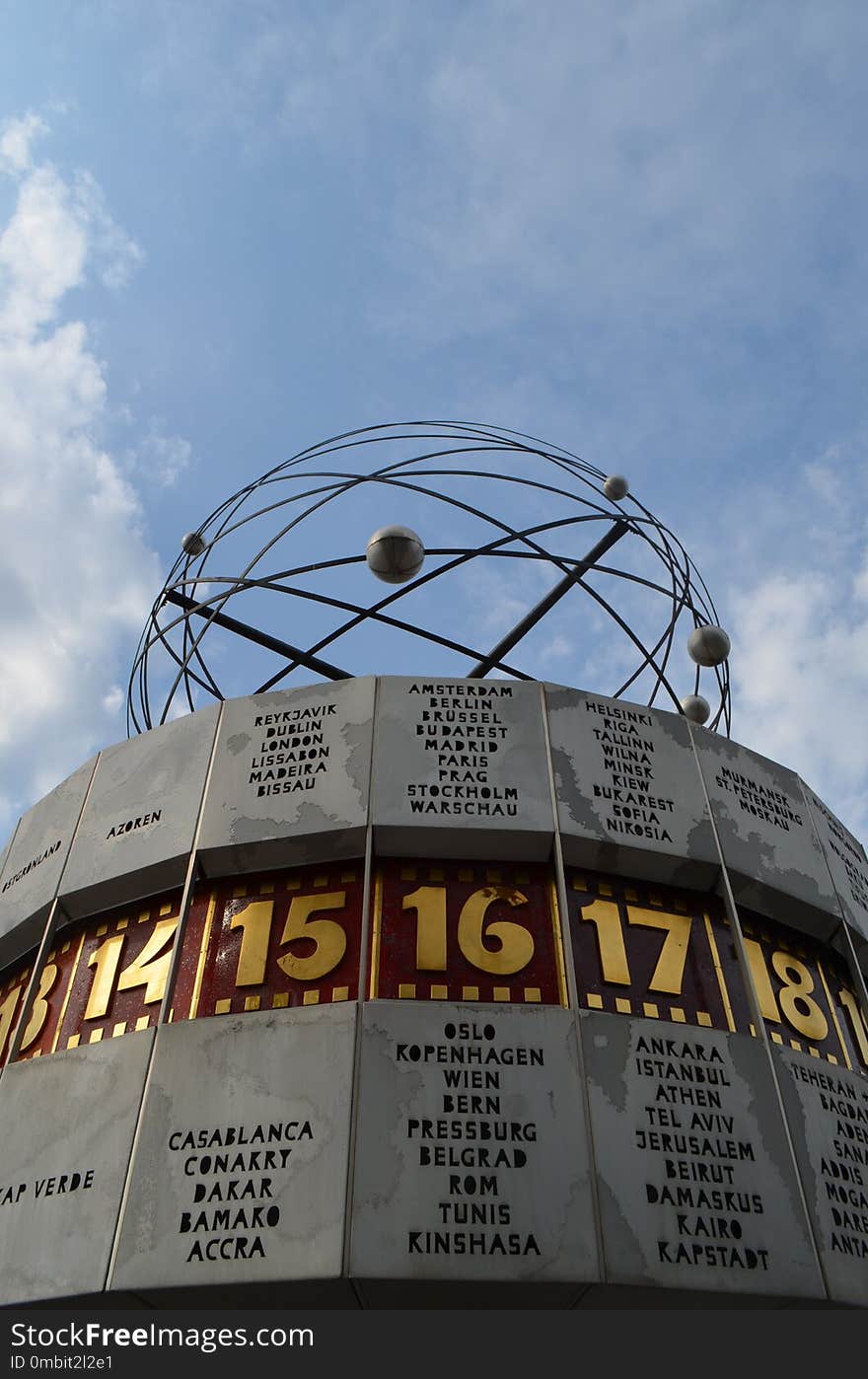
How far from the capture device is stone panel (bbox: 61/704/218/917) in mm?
9031

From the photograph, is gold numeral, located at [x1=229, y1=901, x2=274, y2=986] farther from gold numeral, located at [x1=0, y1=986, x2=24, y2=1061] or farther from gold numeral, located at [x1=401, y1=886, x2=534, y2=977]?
gold numeral, located at [x1=0, y1=986, x2=24, y2=1061]

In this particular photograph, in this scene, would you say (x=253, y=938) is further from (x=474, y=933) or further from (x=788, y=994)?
(x=788, y=994)

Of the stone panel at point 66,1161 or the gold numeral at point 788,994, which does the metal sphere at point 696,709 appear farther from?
the stone panel at point 66,1161

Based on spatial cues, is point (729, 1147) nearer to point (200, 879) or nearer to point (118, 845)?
point (200, 879)

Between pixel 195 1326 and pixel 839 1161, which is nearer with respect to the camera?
pixel 195 1326

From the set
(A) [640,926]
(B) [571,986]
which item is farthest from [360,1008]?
(A) [640,926]

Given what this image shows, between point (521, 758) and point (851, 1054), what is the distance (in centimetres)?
388

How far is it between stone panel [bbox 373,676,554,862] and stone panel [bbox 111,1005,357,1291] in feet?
6.29

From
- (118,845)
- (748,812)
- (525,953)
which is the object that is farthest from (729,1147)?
(118,845)

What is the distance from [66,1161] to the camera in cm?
721

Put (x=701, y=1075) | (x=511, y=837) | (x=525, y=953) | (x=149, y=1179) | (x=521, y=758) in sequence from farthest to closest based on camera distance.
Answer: (x=521, y=758)
(x=511, y=837)
(x=525, y=953)
(x=701, y=1075)
(x=149, y=1179)

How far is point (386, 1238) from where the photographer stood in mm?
6305

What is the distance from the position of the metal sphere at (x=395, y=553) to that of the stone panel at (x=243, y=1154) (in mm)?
4596

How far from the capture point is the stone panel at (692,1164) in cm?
643
